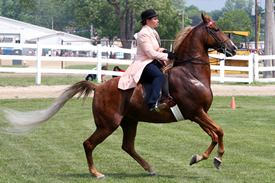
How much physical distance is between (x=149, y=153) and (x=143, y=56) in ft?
7.62

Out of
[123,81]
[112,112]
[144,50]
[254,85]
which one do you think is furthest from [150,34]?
[254,85]

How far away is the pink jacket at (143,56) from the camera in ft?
22.4

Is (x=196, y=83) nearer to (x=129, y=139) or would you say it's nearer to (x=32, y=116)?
(x=129, y=139)

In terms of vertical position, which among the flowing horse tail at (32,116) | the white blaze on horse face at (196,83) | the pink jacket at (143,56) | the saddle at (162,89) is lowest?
the flowing horse tail at (32,116)

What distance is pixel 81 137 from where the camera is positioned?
10.2 meters

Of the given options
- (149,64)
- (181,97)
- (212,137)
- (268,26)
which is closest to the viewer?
(212,137)

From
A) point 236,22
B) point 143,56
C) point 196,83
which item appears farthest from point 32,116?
point 236,22

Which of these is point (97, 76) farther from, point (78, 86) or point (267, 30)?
point (78, 86)

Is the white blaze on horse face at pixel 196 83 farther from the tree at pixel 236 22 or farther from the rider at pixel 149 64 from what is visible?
the tree at pixel 236 22

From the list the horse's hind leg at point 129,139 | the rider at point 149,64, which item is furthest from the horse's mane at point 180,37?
the horse's hind leg at point 129,139

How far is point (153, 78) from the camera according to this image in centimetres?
679

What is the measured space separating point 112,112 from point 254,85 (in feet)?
51.9

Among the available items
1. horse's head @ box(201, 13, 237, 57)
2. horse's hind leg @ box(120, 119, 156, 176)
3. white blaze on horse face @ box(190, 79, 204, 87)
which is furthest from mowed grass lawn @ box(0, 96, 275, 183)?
horse's head @ box(201, 13, 237, 57)

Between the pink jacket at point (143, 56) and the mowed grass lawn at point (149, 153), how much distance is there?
1.54 metres
